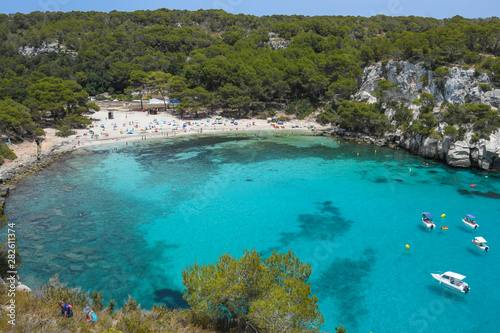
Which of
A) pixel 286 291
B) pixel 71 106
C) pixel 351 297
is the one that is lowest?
pixel 351 297

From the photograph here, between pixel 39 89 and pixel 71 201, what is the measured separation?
41.1 m

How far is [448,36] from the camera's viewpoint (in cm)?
5838

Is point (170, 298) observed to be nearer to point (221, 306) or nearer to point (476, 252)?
point (221, 306)

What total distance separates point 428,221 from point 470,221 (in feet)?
12.8

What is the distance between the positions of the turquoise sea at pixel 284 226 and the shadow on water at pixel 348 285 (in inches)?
3.4

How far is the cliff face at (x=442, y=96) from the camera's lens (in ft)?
147

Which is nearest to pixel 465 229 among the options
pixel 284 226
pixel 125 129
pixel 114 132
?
pixel 284 226

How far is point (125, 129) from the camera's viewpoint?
64.9m

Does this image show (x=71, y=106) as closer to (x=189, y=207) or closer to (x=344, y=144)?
(x=189, y=207)

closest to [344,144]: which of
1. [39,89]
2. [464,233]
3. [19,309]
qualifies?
[464,233]

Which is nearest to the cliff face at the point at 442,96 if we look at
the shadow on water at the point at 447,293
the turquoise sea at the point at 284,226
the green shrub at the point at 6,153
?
the turquoise sea at the point at 284,226

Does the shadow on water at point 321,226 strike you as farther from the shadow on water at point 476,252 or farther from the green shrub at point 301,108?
the green shrub at point 301,108

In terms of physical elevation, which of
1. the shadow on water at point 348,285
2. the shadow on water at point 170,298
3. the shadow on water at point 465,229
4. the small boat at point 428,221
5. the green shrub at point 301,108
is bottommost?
the shadow on water at point 170,298

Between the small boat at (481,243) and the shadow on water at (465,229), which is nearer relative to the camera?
the small boat at (481,243)
